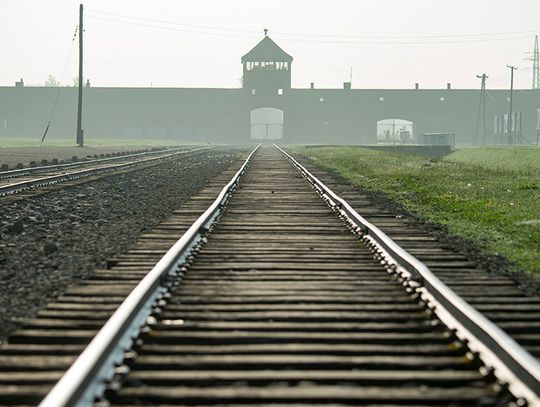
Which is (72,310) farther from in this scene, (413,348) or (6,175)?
(6,175)

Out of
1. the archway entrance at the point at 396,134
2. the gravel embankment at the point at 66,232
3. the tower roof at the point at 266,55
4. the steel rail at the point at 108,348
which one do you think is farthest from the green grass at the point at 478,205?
the tower roof at the point at 266,55

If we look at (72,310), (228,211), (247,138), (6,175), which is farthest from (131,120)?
(72,310)

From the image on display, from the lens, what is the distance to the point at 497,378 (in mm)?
3203

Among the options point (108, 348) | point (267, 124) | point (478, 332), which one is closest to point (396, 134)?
point (267, 124)

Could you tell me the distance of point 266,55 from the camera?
294 ft

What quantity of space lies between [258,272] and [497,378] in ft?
9.06

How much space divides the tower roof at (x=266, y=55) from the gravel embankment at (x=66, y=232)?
7490 cm

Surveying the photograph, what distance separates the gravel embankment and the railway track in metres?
0.27

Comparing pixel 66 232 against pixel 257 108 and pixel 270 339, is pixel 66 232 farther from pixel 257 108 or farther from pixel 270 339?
pixel 257 108

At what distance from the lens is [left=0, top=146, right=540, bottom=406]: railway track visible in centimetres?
307

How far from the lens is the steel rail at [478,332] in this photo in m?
3.05

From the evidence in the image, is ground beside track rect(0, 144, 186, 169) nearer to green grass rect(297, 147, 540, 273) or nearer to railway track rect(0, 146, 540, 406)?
green grass rect(297, 147, 540, 273)

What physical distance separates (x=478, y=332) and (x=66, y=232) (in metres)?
5.78

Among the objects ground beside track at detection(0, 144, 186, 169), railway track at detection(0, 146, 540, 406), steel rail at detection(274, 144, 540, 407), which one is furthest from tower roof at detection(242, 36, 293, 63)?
steel rail at detection(274, 144, 540, 407)
